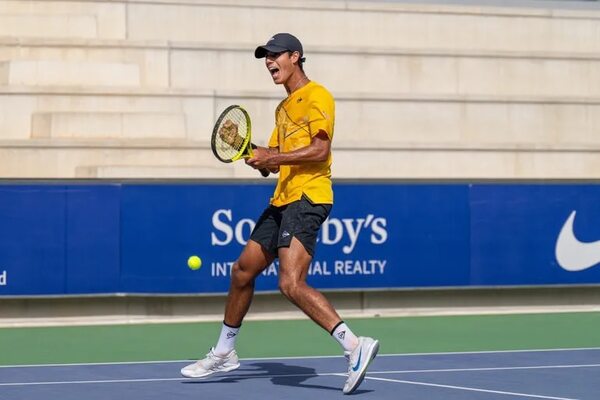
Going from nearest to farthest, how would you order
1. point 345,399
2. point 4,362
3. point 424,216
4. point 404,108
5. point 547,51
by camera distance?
point 345,399
point 4,362
point 424,216
point 404,108
point 547,51

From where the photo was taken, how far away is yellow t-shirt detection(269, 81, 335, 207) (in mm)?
8438

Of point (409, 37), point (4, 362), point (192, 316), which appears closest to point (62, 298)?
point (192, 316)

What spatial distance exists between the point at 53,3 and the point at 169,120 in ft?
9.63

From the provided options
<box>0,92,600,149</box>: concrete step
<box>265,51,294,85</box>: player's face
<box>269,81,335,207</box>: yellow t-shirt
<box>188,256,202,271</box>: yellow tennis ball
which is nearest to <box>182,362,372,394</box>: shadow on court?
<box>269,81,335,207</box>: yellow t-shirt

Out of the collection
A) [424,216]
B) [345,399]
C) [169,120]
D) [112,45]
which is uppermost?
[112,45]

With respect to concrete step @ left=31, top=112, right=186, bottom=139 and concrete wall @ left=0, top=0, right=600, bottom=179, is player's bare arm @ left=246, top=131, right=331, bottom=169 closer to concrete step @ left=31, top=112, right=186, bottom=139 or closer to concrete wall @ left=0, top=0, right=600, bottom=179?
concrete wall @ left=0, top=0, right=600, bottom=179

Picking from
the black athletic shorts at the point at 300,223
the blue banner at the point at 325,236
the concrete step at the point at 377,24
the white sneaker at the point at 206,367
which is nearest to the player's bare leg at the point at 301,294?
the black athletic shorts at the point at 300,223

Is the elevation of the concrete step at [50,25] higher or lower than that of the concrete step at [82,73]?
higher

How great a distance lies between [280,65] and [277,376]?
2.16 metres

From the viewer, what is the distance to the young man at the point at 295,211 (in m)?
8.30

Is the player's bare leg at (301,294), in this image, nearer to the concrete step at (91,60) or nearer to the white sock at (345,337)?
the white sock at (345,337)

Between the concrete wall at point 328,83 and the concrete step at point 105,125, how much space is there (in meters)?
0.02

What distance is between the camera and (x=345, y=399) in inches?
316

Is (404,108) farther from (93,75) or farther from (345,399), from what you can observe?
(345,399)
